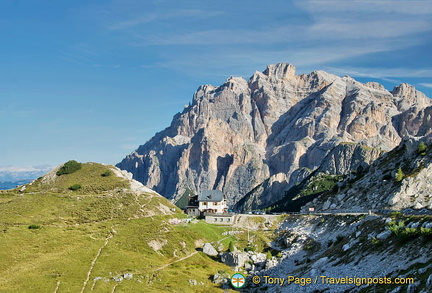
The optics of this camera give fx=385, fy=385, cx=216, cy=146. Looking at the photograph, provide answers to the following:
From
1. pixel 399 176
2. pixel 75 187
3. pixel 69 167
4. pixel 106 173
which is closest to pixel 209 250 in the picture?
pixel 75 187

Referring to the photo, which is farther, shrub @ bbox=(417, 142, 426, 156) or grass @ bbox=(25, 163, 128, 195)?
grass @ bbox=(25, 163, 128, 195)

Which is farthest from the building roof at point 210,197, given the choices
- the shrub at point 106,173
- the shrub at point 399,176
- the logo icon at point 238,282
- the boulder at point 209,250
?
the shrub at point 399,176

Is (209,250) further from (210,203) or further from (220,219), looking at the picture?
(210,203)

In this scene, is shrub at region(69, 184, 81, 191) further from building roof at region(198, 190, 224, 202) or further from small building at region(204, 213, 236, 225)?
small building at region(204, 213, 236, 225)

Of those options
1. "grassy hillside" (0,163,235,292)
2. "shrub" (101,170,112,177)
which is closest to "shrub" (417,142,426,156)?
"grassy hillside" (0,163,235,292)

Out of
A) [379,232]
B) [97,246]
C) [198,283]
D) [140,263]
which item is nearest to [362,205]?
[379,232]

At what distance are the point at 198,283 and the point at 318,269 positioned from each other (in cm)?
2616

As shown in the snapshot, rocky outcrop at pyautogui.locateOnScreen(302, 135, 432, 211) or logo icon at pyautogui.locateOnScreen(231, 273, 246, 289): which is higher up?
rocky outcrop at pyautogui.locateOnScreen(302, 135, 432, 211)

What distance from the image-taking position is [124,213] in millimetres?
112250

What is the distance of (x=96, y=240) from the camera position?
91375mm

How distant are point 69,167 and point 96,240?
57824mm

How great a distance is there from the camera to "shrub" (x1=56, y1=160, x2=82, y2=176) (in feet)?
455

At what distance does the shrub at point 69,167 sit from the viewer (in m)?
139

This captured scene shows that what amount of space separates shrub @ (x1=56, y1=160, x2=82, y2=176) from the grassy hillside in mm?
2865
